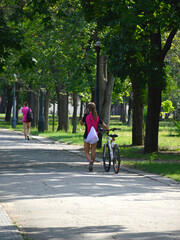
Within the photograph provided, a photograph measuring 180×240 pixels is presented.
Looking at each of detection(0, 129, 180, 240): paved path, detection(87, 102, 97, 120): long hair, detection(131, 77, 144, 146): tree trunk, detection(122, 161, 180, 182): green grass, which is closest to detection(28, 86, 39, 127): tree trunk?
detection(131, 77, 144, 146): tree trunk

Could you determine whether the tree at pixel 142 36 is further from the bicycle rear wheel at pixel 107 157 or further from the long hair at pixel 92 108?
the bicycle rear wheel at pixel 107 157

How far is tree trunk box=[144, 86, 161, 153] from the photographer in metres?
21.3

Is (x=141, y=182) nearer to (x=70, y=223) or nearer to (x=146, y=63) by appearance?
(x=70, y=223)

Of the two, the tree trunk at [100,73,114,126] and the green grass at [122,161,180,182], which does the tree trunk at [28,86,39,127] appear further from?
the green grass at [122,161,180,182]

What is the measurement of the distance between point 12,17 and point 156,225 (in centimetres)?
1472

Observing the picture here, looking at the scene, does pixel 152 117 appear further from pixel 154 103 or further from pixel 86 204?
pixel 86 204


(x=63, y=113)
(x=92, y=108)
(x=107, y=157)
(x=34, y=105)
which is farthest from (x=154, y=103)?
(x=34, y=105)

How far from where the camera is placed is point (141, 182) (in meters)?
12.5

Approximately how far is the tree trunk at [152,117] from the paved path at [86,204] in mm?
6522

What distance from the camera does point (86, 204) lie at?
9.02m

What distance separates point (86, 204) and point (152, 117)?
12773mm

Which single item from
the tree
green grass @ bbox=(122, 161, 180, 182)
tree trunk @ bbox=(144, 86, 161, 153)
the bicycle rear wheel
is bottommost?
green grass @ bbox=(122, 161, 180, 182)

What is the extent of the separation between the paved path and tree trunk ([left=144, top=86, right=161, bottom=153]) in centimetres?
652

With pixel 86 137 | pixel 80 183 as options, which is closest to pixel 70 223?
pixel 80 183
